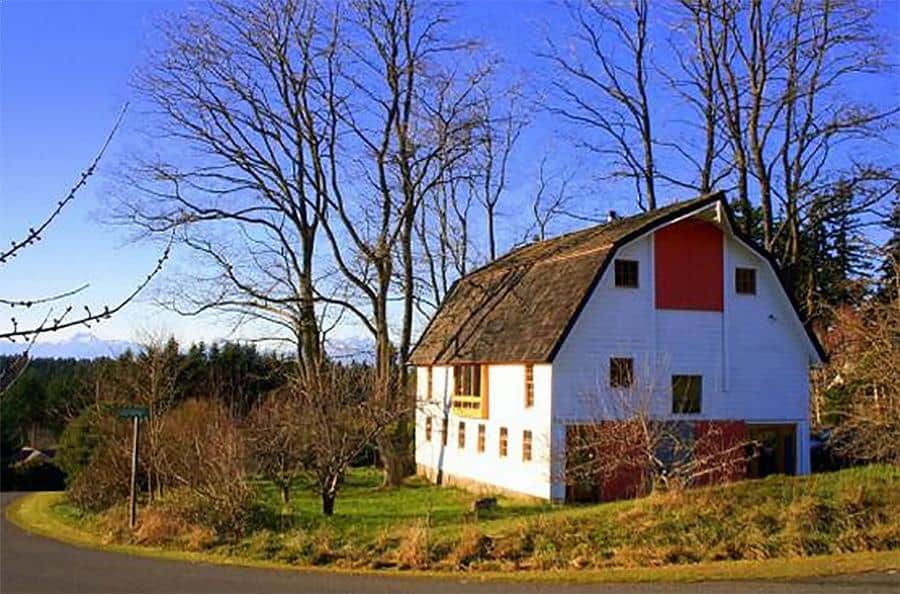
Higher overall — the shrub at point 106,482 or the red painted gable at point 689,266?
the red painted gable at point 689,266

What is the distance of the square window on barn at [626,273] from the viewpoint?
27.0m

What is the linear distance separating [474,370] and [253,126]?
12.8m

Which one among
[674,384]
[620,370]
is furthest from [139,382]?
[674,384]

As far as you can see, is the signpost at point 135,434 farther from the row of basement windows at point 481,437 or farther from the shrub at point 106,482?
the row of basement windows at point 481,437

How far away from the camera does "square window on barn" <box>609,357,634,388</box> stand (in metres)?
26.5

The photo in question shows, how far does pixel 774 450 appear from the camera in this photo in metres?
28.2

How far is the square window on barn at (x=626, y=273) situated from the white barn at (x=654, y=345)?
29mm

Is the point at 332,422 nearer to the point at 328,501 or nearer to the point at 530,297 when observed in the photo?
the point at 328,501

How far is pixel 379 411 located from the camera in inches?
1035

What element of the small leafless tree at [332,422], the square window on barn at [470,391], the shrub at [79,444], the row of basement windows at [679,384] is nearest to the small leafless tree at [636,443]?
the row of basement windows at [679,384]

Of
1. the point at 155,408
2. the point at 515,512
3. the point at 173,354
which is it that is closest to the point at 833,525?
the point at 515,512

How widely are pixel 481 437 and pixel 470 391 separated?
1.66 metres

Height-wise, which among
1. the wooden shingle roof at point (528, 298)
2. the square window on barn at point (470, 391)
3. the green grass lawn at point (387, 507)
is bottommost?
the green grass lawn at point (387, 507)

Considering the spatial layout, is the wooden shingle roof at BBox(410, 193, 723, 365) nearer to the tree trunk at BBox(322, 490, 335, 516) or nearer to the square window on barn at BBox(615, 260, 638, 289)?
the square window on barn at BBox(615, 260, 638, 289)
